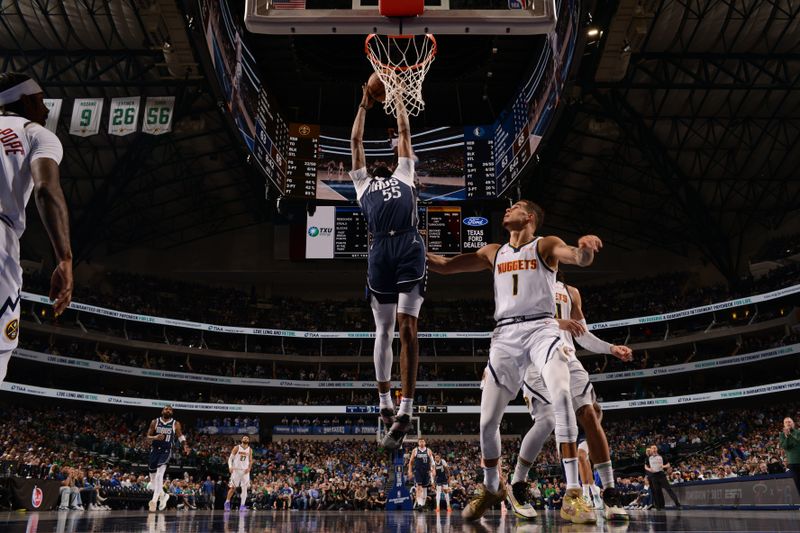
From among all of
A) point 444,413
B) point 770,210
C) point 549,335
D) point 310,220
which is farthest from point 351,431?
point 549,335

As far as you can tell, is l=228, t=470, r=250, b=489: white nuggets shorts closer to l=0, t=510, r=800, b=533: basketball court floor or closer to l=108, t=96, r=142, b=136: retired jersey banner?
l=0, t=510, r=800, b=533: basketball court floor

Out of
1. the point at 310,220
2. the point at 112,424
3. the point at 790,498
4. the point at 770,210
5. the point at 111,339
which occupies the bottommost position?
the point at 790,498

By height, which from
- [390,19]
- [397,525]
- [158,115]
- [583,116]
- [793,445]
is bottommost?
[397,525]

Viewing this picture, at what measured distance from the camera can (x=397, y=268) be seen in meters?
6.56

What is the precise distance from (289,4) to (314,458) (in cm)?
3009

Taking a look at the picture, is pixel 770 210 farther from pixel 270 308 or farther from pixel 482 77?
pixel 270 308

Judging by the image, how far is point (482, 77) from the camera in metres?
31.4

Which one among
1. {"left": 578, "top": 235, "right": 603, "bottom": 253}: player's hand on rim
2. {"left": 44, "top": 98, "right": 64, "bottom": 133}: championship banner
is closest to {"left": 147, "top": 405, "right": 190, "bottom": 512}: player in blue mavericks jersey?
{"left": 44, "top": 98, "right": 64, "bottom": 133}: championship banner

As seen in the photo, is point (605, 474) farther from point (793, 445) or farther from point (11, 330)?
point (793, 445)

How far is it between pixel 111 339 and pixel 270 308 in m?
10.1

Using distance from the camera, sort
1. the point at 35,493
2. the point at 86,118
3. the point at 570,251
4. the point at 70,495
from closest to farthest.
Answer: the point at 570,251
the point at 35,493
the point at 70,495
the point at 86,118

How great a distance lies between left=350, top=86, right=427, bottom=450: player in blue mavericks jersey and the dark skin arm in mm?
3213

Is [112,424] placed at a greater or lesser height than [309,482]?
greater

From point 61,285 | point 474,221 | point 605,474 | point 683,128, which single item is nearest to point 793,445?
point 605,474
